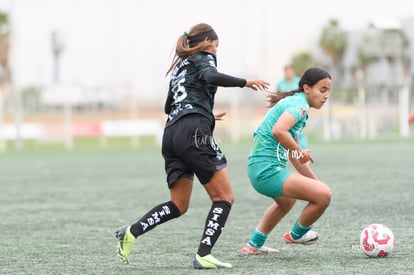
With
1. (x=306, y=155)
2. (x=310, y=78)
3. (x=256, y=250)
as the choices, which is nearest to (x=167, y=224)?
(x=256, y=250)

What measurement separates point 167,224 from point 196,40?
145 inches

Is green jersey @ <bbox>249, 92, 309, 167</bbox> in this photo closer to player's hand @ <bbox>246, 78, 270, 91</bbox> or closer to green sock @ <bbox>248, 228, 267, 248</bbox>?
player's hand @ <bbox>246, 78, 270, 91</bbox>

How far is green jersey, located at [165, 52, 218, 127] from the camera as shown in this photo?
24.0ft

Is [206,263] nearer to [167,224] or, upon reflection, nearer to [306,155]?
[306,155]

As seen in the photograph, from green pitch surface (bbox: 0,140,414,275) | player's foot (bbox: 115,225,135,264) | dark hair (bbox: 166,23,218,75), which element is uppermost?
dark hair (bbox: 166,23,218,75)

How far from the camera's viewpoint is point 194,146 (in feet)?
23.8

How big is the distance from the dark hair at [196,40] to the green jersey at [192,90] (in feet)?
0.17

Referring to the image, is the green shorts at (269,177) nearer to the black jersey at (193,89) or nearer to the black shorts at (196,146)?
the black shorts at (196,146)

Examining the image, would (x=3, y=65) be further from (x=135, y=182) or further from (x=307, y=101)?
(x=307, y=101)

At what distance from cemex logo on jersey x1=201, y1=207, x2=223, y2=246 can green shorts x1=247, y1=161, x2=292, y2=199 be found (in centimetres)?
51

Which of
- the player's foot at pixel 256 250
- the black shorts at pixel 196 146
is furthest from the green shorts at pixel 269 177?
the player's foot at pixel 256 250

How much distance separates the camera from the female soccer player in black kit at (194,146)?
727 cm

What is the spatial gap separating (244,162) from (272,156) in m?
→ 15.5

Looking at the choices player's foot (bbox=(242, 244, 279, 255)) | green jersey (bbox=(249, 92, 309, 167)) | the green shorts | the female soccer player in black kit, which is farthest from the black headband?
player's foot (bbox=(242, 244, 279, 255))
